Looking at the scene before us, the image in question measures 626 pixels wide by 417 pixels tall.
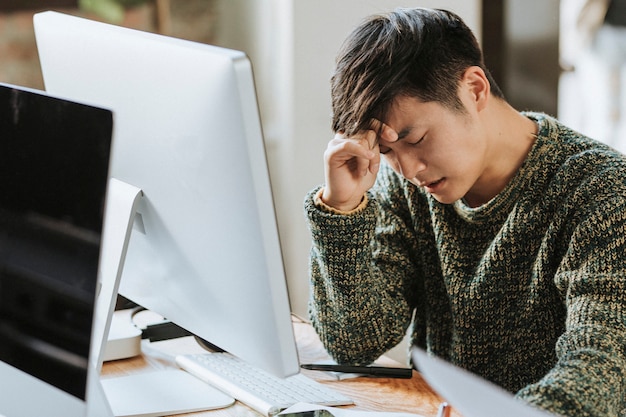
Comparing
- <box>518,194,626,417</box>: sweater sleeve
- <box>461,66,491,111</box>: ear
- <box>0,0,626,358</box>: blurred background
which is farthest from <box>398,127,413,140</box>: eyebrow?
<box>0,0,626,358</box>: blurred background

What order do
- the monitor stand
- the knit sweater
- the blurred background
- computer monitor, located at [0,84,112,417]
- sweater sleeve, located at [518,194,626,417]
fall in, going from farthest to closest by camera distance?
1. the blurred background
2. the knit sweater
3. the monitor stand
4. sweater sleeve, located at [518,194,626,417]
5. computer monitor, located at [0,84,112,417]

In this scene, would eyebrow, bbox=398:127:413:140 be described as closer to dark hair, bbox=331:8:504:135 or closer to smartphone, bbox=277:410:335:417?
dark hair, bbox=331:8:504:135

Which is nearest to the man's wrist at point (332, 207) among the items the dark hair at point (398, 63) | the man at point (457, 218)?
the man at point (457, 218)

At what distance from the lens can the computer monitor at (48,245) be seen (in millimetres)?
867

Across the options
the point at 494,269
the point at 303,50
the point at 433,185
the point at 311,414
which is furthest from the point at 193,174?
the point at 303,50

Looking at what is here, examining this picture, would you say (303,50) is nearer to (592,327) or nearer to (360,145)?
(360,145)

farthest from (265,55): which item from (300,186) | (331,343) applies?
(331,343)

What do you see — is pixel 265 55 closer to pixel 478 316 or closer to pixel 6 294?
pixel 478 316

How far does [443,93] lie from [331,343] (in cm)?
Result: 45

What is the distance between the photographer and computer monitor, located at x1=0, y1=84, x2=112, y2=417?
34.1 inches

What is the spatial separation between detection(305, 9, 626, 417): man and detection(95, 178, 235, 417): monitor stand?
0.26 m

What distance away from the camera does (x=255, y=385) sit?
1.28 m

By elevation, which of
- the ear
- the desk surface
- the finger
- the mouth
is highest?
the ear

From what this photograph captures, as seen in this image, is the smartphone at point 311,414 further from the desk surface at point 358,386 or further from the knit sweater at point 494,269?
the knit sweater at point 494,269
